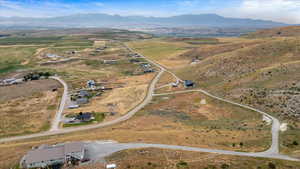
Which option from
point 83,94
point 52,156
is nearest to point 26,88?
point 83,94

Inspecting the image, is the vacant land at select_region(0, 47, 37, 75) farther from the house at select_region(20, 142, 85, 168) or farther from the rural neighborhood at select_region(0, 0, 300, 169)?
the house at select_region(20, 142, 85, 168)

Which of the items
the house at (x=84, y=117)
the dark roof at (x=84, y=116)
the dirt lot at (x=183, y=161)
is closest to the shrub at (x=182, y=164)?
the dirt lot at (x=183, y=161)

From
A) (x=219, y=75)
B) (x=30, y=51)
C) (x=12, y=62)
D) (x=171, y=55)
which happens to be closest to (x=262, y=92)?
(x=219, y=75)

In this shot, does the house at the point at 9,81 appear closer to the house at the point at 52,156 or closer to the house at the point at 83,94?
the house at the point at 83,94

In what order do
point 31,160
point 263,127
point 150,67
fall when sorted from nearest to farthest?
point 31,160 < point 263,127 < point 150,67

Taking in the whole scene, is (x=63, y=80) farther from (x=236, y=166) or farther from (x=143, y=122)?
(x=236, y=166)
